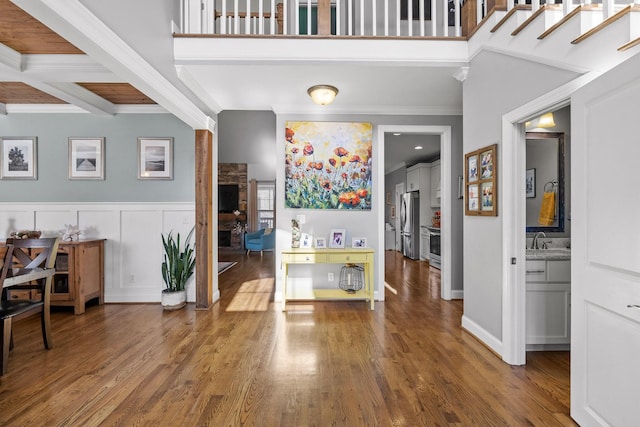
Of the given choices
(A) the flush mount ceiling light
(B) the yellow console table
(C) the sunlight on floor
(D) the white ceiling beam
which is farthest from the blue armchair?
(D) the white ceiling beam

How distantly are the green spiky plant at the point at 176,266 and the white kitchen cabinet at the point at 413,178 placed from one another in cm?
594

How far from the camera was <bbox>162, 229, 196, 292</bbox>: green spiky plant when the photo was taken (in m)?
4.03

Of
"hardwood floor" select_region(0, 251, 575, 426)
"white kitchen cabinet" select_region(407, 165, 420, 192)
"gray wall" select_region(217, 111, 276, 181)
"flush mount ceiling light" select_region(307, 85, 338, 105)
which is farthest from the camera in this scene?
"white kitchen cabinet" select_region(407, 165, 420, 192)

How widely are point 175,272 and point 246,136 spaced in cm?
442

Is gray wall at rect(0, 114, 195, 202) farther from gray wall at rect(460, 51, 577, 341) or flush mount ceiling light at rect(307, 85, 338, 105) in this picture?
gray wall at rect(460, 51, 577, 341)

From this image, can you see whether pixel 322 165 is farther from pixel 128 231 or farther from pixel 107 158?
pixel 107 158

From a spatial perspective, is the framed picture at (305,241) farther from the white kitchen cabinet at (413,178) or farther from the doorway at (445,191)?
the white kitchen cabinet at (413,178)

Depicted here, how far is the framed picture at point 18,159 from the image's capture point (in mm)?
4250

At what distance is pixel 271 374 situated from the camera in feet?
7.88

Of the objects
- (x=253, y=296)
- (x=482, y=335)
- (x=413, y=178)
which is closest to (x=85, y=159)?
(x=253, y=296)

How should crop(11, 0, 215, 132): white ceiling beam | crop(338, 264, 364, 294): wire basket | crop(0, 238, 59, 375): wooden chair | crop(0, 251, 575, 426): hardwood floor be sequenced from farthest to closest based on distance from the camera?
crop(338, 264, 364, 294): wire basket, crop(0, 238, 59, 375): wooden chair, crop(0, 251, 575, 426): hardwood floor, crop(11, 0, 215, 132): white ceiling beam

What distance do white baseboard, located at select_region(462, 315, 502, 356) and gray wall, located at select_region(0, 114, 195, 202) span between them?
353cm

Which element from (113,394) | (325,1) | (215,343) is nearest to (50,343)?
(113,394)

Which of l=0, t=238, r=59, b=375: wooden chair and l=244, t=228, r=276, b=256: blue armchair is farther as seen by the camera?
l=244, t=228, r=276, b=256: blue armchair
